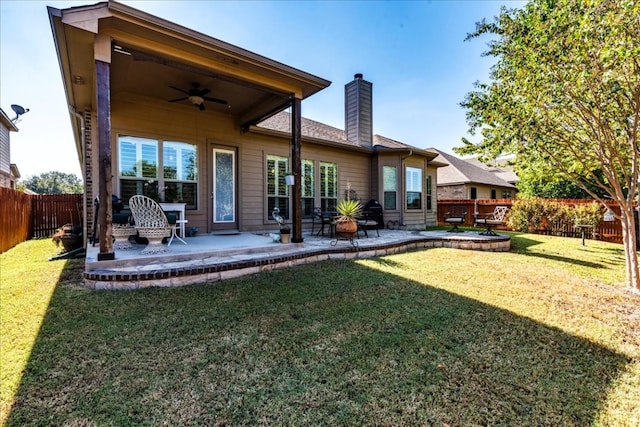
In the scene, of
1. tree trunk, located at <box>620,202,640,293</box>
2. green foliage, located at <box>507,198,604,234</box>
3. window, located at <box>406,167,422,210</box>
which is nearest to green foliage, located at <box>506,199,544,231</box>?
green foliage, located at <box>507,198,604,234</box>

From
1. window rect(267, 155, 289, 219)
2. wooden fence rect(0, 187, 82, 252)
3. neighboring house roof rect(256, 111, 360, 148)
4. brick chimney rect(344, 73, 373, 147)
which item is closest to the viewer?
wooden fence rect(0, 187, 82, 252)

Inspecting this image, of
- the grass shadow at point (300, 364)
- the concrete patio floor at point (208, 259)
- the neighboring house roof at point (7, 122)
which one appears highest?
the neighboring house roof at point (7, 122)

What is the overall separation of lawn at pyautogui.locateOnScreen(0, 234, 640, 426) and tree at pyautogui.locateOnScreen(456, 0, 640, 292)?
2126 mm

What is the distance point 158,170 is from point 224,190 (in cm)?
161

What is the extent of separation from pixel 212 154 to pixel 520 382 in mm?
7335

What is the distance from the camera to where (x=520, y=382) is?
6.70ft

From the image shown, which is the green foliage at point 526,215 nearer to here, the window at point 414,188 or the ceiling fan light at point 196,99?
the window at point 414,188

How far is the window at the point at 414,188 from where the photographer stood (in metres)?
10.8

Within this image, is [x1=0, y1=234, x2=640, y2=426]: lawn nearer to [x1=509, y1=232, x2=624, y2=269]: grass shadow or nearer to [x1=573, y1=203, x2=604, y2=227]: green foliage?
[x1=509, y1=232, x2=624, y2=269]: grass shadow

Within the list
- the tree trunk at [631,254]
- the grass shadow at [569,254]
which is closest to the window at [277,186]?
the grass shadow at [569,254]

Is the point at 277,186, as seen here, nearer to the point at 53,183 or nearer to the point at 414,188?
the point at 414,188

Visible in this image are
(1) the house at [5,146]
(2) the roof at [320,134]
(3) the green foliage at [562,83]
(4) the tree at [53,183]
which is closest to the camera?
(3) the green foliage at [562,83]

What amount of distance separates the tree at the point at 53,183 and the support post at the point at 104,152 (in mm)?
55372

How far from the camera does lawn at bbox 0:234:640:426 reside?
1.74 meters
